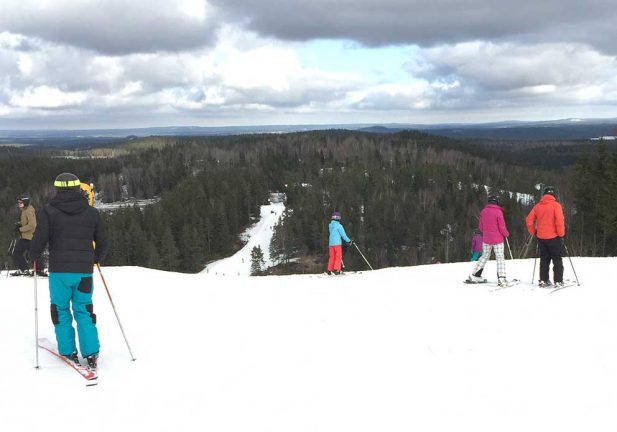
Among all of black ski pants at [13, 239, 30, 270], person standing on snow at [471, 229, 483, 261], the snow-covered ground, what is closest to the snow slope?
black ski pants at [13, 239, 30, 270]

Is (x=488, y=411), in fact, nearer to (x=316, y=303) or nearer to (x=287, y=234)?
(x=316, y=303)

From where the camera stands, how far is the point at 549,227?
10336 millimetres

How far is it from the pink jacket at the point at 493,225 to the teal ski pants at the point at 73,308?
8560 mm

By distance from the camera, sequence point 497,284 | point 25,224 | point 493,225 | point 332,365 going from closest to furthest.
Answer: point 332,365, point 493,225, point 497,284, point 25,224

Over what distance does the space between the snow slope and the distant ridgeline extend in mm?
35261

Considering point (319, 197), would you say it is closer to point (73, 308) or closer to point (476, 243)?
point (476, 243)

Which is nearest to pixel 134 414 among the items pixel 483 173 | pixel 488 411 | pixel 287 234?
pixel 488 411

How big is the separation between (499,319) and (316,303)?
356cm

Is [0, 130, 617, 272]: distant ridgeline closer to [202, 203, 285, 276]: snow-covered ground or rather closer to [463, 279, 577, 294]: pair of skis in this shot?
[202, 203, 285, 276]: snow-covered ground

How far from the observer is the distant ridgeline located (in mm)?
63166

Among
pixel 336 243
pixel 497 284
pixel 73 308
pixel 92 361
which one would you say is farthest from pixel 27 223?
pixel 497 284

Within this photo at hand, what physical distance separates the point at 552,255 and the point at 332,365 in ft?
22.2

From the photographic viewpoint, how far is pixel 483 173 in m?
133

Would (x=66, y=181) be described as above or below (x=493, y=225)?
above
